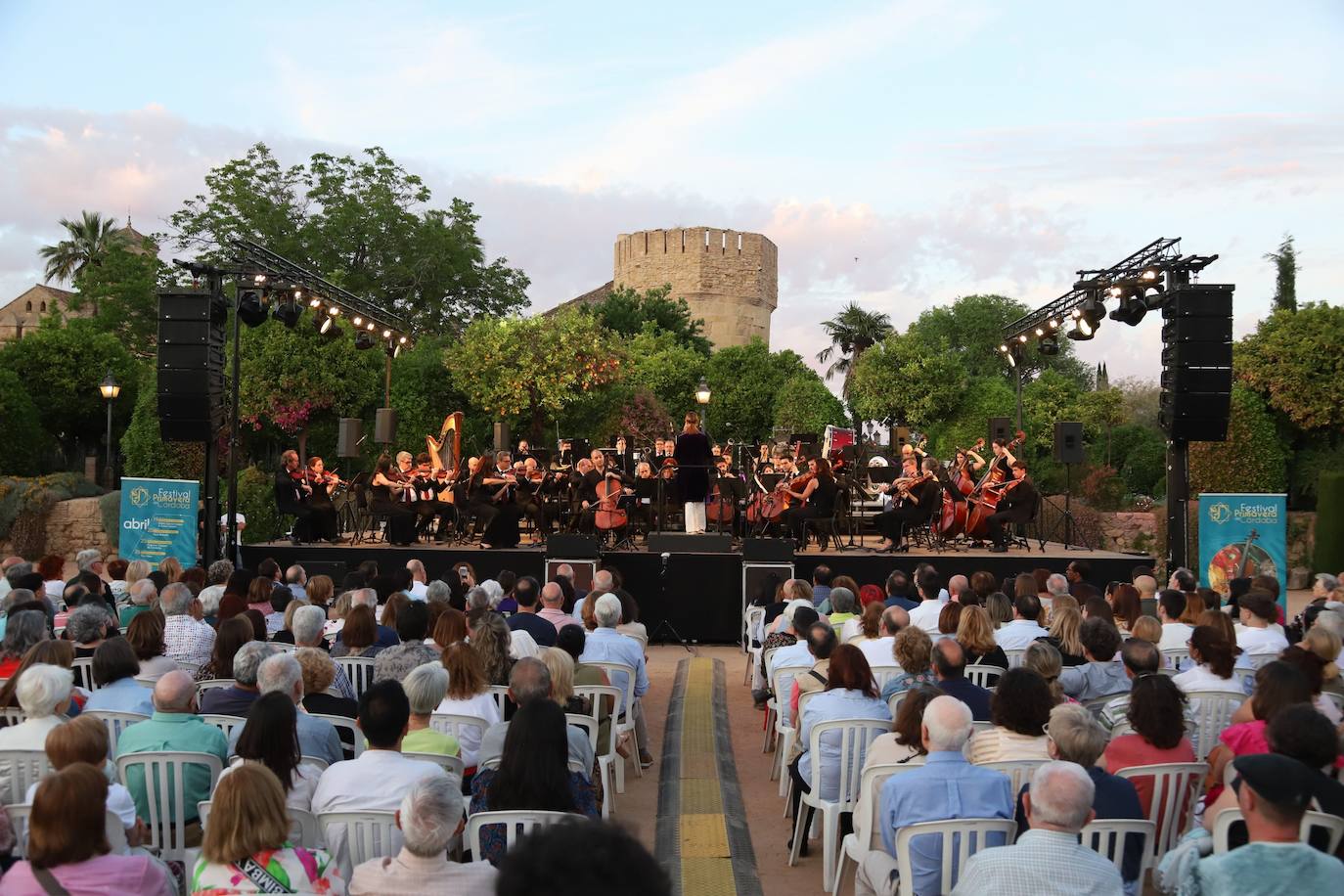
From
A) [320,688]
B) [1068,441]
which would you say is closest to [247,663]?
[320,688]

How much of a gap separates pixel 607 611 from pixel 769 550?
5.15m

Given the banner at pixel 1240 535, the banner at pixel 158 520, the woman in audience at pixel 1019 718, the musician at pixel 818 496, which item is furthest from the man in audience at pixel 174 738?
the banner at pixel 1240 535

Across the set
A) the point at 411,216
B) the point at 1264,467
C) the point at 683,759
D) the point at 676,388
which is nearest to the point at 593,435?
the point at 676,388

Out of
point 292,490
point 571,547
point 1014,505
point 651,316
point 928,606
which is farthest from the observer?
point 651,316

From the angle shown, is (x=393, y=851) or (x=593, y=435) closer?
(x=393, y=851)

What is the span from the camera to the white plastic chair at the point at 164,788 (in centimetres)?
382

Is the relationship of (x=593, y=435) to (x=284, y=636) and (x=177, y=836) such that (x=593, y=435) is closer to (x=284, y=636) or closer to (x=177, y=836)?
(x=284, y=636)

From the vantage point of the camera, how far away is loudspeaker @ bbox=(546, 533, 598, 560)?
11484 mm

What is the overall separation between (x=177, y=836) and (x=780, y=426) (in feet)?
93.9

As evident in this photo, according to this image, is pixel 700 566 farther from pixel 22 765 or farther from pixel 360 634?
pixel 22 765

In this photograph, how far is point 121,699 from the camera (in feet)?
14.7

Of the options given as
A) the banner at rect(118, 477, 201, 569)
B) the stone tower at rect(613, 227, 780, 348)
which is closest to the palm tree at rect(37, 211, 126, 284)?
the stone tower at rect(613, 227, 780, 348)

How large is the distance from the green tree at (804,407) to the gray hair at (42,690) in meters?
27.9

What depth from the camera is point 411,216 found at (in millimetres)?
32906
